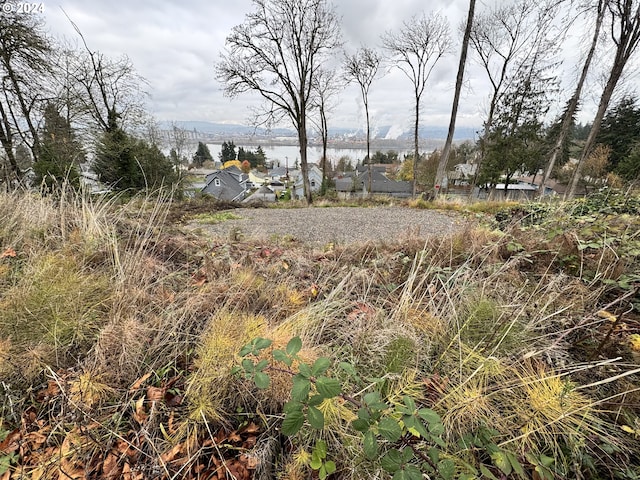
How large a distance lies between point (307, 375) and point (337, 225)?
489 centimetres

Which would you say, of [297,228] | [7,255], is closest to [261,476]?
[7,255]

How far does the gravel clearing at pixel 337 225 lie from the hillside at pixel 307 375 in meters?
2.54

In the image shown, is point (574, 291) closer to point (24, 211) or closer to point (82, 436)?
point (82, 436)

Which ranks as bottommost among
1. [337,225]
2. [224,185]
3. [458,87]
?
[224,185]

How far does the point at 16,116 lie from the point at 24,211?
865cm

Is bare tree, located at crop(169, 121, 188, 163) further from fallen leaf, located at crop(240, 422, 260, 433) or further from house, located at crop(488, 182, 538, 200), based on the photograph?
fallen leaf, located at crop(240, 422, 260, 433)

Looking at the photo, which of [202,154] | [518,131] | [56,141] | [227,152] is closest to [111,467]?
[56,141]

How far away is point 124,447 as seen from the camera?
0.94m

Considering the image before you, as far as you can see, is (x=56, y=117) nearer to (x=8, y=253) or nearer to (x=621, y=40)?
(x=8, y=253)

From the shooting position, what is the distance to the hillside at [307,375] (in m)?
0.86

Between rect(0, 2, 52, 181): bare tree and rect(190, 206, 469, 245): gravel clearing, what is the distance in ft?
18.7

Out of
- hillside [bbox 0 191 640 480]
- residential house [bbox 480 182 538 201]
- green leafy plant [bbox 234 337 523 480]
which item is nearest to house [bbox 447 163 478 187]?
residential house [bbox 480 182 538 201]

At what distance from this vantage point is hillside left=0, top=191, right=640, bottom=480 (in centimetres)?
86

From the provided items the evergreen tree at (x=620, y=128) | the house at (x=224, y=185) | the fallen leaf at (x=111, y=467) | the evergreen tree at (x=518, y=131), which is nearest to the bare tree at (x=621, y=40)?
the evergreen tree at (x=518, y=131)
